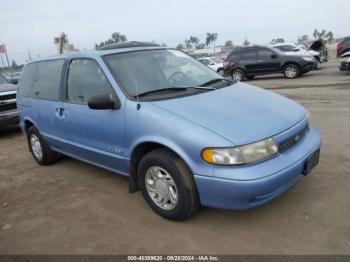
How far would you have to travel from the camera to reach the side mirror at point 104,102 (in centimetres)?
371

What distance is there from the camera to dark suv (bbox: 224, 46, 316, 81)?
1573 centimetres

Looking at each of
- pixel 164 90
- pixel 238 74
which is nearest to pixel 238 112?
pixel 164 90

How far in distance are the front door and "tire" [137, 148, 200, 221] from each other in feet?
1.31

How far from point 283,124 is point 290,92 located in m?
8.69

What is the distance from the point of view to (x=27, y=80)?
583 cm

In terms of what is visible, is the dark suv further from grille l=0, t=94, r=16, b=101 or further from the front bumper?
the front bumper

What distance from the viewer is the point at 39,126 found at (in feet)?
17.9

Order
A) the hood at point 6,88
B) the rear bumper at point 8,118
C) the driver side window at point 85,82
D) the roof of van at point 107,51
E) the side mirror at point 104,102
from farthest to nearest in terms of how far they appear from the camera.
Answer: the hood at point 6,88, the rear bumper at point 8,118, the roof of van at point 107,51, the driver side window at point 85,82, the side mirror at point 104,102

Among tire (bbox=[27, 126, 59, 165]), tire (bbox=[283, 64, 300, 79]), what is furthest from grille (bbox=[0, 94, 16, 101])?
tire (bbox=[283, 64, 300, 79])

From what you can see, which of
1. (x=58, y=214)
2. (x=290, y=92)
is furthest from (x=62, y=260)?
(x=290, y=92)

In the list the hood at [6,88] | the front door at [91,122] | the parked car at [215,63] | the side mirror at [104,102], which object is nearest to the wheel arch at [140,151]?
the front door at [91,122]

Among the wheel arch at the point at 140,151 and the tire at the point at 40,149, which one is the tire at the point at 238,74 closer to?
the tire at the point at 40,149

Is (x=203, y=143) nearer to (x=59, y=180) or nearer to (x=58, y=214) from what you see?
(x=58, y=214)

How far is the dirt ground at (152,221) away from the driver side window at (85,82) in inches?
48.8
